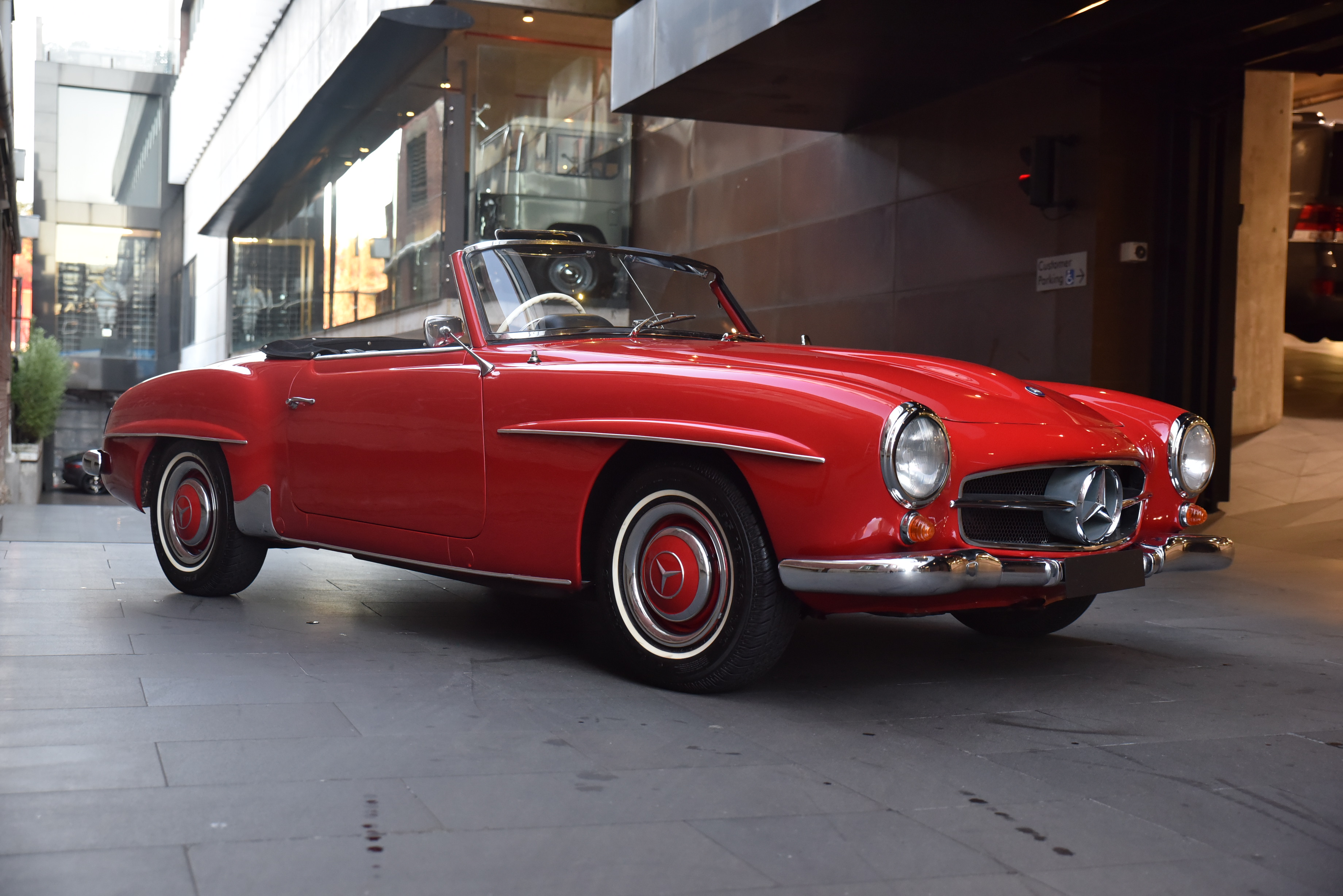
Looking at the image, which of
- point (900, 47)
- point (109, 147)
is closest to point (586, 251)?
point (900, 47)

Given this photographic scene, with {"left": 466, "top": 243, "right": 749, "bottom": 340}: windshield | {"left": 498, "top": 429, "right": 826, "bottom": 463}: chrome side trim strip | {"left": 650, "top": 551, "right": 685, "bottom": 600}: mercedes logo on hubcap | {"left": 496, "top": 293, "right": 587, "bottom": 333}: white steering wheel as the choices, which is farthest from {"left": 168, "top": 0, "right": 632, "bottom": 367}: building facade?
{"left": 650, "top": 551, "right": 685, "bottom": 600}: mercedes logo on hubcap

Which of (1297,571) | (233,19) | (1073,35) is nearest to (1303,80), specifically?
(1073,35)

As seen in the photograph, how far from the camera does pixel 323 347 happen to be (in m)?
5.21

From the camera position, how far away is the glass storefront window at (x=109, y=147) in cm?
4094

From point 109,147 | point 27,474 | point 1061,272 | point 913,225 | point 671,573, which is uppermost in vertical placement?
point 109,147

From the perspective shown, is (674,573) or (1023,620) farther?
(1023,620)

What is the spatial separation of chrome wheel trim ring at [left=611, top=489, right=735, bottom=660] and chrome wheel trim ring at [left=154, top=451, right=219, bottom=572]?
2.29m

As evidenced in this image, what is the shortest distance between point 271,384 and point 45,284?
130ft

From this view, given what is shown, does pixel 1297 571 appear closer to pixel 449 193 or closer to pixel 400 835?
pixel 400 835

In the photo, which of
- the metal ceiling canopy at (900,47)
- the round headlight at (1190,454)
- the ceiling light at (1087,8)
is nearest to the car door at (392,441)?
the round headlight at (1190,454)

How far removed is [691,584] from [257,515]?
221 cm

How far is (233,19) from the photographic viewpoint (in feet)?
81.8

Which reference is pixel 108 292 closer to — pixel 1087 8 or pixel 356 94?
pixel 356 94

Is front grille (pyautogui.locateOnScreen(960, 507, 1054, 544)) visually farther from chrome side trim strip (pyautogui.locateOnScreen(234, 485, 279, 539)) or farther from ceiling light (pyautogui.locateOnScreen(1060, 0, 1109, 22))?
ceiling light (pyautogui.locateOnScreen(1060, 0, 1109, 22))
